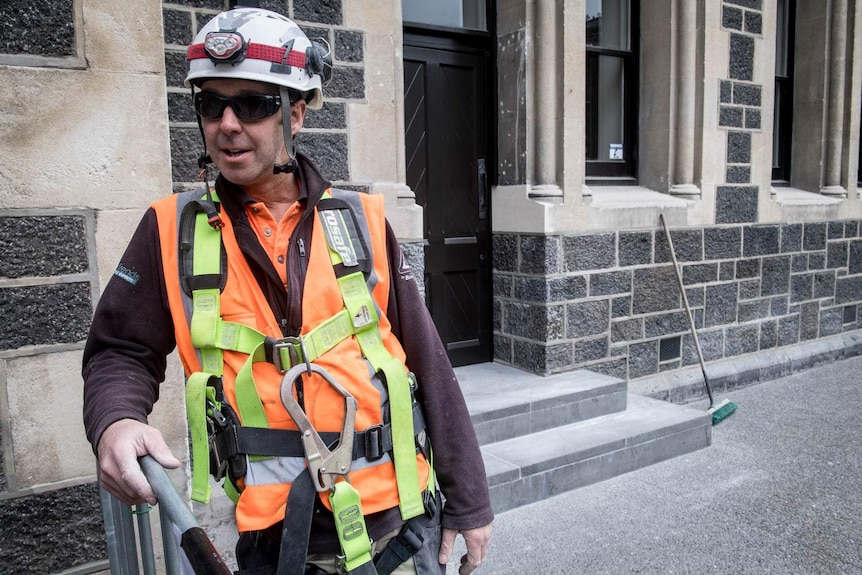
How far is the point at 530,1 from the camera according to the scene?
16.5 feet

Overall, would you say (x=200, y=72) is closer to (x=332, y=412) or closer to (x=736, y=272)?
(x=332, y=412)

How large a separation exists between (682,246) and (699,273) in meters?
0.33

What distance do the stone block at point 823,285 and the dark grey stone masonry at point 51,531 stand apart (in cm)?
678

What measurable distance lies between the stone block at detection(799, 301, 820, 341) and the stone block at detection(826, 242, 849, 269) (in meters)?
0.48

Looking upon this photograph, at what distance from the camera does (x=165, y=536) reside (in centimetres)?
149

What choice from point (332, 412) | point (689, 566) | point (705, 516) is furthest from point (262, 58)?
point (705, 516)

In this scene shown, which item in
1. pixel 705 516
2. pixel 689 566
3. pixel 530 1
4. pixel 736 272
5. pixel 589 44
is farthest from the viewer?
pixel 736 272

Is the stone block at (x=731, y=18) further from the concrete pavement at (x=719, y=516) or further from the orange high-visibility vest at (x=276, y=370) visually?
the orange high-visibility vest at (x=276, y=370)

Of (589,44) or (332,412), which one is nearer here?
(332,412)

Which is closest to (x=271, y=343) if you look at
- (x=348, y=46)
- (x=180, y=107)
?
(x=180, y=107)

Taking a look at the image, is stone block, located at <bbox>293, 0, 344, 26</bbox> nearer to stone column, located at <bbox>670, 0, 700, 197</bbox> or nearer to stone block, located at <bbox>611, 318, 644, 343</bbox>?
stone block, located at <bbox>611, 318, 644, 343</bbox>

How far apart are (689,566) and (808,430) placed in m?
2.43

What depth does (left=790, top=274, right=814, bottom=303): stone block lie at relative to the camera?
268 inches

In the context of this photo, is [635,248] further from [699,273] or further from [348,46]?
[348,46]
